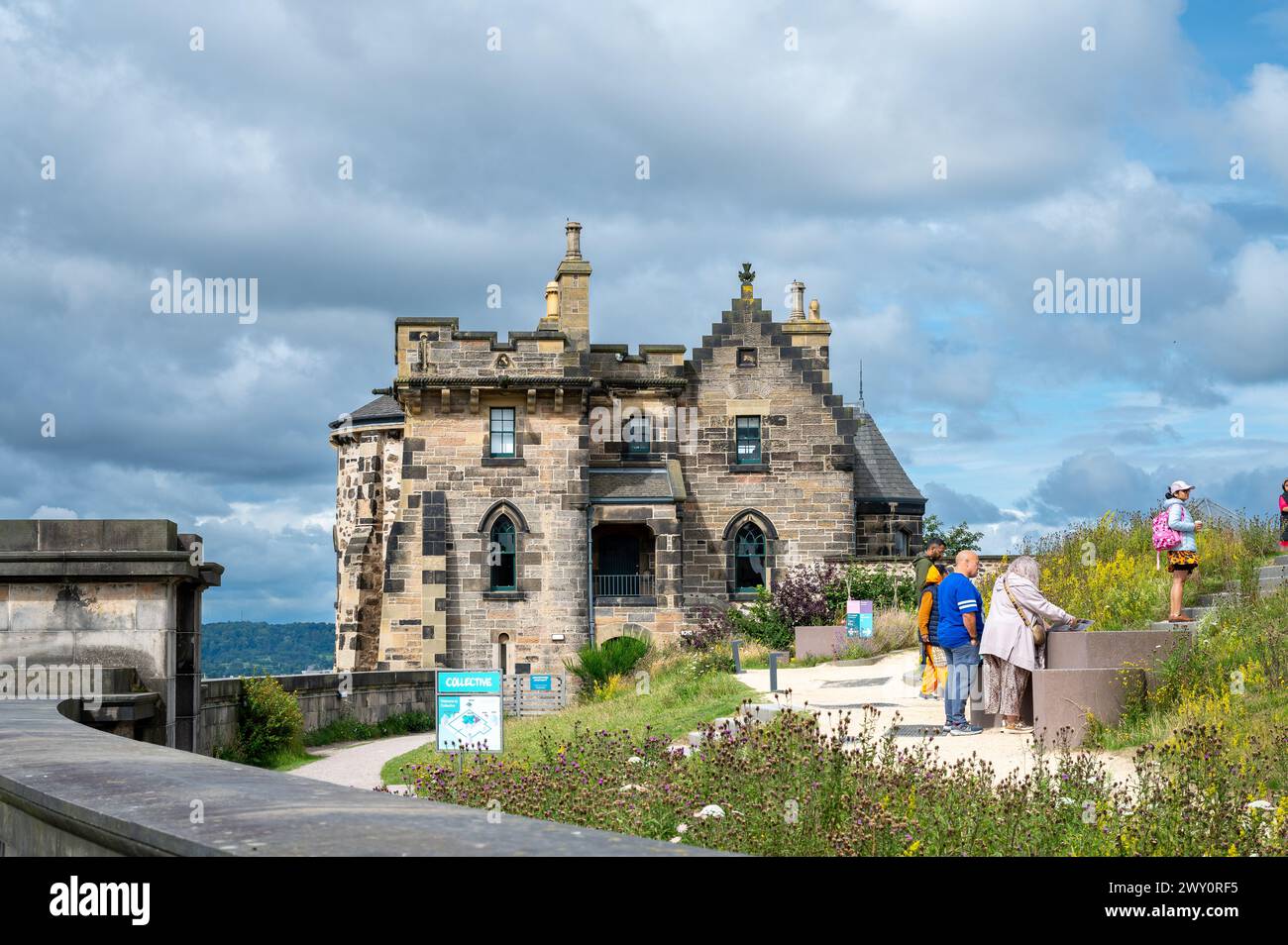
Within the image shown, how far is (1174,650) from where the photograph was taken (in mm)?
13430

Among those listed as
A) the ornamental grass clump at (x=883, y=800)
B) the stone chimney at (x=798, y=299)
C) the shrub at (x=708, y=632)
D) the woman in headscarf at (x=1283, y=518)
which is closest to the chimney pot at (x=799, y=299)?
the stone chimney at (x=798, y=299)

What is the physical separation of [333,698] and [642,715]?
9140 mm

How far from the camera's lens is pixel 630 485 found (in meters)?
35.1

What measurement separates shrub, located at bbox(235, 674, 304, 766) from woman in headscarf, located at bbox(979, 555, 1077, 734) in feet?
36.2

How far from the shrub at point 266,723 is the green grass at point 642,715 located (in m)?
1.86

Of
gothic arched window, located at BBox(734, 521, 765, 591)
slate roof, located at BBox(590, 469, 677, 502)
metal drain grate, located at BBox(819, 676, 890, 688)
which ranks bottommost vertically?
metal drain grate, located at BBox(819, 676, 890, 688)

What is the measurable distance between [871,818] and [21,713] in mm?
5016

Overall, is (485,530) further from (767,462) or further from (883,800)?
(883,800)

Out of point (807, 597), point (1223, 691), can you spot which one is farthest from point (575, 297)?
point (1223, 691)

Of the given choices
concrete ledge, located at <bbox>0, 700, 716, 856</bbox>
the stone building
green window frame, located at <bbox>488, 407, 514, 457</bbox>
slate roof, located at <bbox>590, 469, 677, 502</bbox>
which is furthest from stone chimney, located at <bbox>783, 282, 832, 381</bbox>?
concrete ledge, located at <bbox>0, 700, 716, 856</bbox>

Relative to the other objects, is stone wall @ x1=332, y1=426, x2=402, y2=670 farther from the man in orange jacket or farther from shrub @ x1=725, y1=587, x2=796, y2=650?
the man in orange jacket

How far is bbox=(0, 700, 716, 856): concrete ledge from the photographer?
11.5 feet
